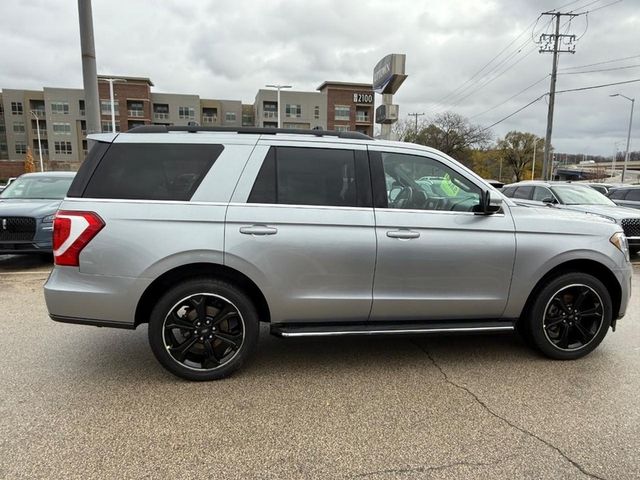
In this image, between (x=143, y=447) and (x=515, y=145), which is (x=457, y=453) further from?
(x=515, y=145)

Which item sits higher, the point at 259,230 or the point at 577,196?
the point at 577,196

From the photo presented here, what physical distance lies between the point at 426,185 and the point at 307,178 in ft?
3.39

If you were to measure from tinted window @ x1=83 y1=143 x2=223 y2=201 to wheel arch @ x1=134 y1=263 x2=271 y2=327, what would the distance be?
0.55 m

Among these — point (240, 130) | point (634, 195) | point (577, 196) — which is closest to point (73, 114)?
point (634, 195)

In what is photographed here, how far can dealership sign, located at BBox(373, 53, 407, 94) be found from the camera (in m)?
17.7

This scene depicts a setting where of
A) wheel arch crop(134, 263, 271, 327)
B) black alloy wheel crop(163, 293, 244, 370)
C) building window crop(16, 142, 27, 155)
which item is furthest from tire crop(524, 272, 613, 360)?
building window crop(16, 142, 27, 155)

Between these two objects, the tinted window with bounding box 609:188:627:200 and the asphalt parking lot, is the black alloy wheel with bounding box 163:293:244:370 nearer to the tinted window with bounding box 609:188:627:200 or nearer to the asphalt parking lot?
the asphalt parking lot

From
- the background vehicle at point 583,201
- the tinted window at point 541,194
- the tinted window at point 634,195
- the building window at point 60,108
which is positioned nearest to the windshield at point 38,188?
the background vehicle at point 583,201

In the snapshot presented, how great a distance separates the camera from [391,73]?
58.6 ft

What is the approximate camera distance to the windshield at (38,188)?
8.82 metres

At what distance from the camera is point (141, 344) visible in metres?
4.36

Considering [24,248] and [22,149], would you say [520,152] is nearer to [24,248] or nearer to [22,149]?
[24,248]

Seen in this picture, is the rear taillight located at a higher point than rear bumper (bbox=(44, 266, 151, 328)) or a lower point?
higher

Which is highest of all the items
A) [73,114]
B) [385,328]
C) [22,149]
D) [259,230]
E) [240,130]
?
[73,114]
